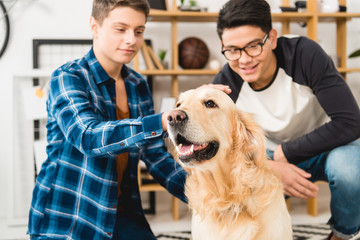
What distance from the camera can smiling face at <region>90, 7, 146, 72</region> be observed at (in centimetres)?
135

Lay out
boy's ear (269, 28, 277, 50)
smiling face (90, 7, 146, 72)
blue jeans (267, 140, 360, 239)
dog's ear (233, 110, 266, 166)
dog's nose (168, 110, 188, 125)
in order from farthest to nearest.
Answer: boy's ear (269, 28, 277, 50) < blue jeans (267, 140, 360, 239) < smiling face (90, 7, 146, 72) < dog's ear (233, 110, 266, 166) < dog's nose (168, 110, 188, 125)

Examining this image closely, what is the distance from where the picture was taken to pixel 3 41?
2824 mm

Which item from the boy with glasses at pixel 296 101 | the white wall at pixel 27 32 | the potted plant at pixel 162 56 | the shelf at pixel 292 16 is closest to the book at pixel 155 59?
the potted plant at pixel 162 56

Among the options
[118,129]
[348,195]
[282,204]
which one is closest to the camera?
[118,129]

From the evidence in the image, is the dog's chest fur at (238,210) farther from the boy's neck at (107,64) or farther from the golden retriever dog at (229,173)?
the boy's neck at (107,64)

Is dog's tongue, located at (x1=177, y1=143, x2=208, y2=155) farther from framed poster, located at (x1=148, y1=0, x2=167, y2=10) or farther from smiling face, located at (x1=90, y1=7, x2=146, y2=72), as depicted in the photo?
framed poster, located at (x1=148, y1=0, x2=167, y2=10)

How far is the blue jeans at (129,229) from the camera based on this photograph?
1.44m

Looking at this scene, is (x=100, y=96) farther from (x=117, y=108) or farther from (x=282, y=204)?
(x=282, y=204)

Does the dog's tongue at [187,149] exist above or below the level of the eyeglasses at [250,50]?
below

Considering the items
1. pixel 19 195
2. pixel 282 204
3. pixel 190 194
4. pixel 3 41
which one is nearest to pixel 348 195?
pixel 282 204

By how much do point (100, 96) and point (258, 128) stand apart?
598mm

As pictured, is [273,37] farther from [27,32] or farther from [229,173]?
[27,32]

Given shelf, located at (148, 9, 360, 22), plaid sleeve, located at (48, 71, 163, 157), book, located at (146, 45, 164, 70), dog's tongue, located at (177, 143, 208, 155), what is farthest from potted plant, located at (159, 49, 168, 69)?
dog's tongue, located at (177, 143, 208, 155)

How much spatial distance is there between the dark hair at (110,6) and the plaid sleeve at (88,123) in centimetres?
25
